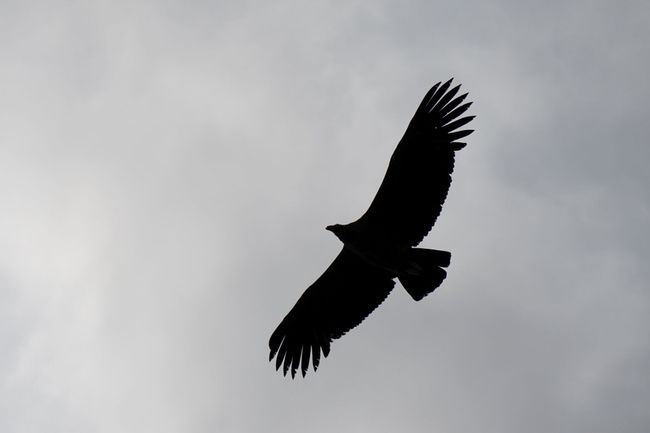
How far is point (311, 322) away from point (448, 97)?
596cm

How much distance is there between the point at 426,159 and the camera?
50.5ft

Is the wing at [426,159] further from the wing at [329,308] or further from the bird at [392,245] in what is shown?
the wing at [329,308]

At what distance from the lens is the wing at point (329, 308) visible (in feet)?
56.2

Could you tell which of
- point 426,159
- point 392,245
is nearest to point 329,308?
point 392,245

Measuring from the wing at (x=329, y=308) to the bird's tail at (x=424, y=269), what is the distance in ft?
3.60

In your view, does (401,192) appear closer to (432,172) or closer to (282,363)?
(432,172)

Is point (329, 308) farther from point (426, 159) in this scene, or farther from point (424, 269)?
point (426, 159)

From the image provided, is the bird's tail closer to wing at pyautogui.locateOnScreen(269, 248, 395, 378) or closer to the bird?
the bird

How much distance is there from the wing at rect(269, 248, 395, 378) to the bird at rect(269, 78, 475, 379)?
22 mm

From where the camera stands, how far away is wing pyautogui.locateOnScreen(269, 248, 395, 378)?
675 inches

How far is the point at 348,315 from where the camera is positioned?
56.9 ft

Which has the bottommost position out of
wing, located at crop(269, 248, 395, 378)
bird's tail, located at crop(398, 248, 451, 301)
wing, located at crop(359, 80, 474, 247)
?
bird's tail, located at crop(398, 248, 451, 301)

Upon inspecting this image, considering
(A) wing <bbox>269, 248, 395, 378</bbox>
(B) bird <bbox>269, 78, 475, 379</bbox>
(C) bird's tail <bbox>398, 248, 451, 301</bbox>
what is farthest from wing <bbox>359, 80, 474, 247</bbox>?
(A) wing <bbox>269, 248, 395, 378</bbox>

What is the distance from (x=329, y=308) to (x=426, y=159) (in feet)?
14.2
